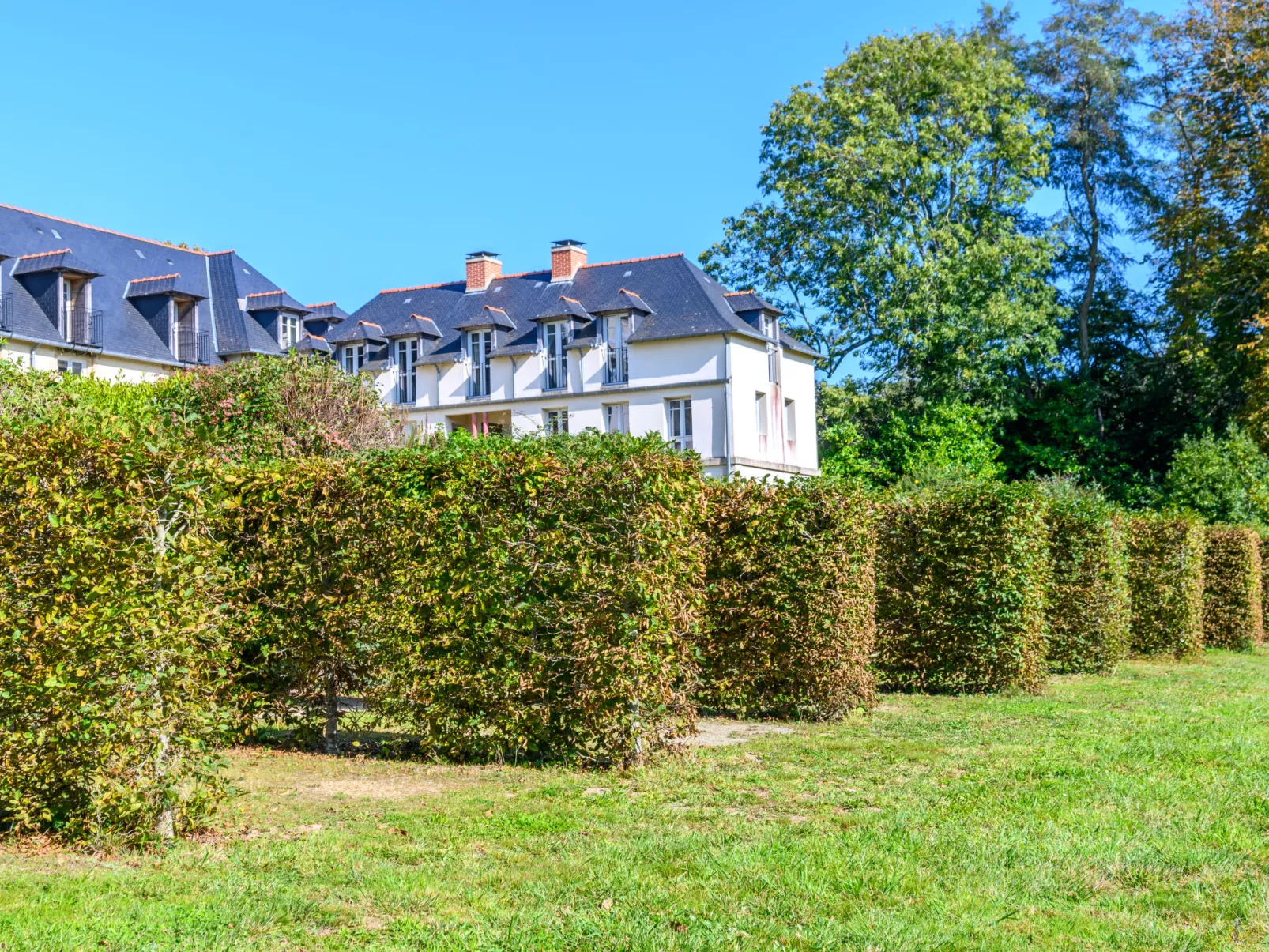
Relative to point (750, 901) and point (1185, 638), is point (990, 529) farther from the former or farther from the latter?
point (750, 901)

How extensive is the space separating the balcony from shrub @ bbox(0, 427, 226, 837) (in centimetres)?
3942

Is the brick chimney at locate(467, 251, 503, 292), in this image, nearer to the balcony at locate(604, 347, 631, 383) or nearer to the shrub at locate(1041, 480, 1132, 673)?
the balcony at locate(604, 347, 631, 383)

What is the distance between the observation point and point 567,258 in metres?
49.4

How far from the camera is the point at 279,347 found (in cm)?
4694

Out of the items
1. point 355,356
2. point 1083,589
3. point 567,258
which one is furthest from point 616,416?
point 1083,589

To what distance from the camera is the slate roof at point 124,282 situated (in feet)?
132

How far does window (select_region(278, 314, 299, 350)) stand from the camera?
48.2 metres

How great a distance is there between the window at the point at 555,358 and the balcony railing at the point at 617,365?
6.52 feet

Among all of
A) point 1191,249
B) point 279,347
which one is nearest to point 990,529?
point 1191,249

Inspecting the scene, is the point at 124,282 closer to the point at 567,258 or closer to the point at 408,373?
the point at 408,373

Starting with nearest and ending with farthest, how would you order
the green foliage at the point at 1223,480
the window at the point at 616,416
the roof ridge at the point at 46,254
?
the green foliage at the point at 1223,480, the roof ridge at the point at 46,254, the window at the point at 616,416

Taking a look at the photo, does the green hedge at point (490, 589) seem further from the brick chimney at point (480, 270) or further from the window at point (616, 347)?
the brick chimney at point (480, 270)


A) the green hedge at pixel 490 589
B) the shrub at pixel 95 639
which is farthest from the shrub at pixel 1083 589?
the shrub at pixel 95 639

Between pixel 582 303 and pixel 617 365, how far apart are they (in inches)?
133
